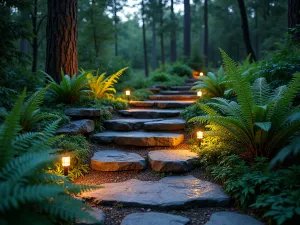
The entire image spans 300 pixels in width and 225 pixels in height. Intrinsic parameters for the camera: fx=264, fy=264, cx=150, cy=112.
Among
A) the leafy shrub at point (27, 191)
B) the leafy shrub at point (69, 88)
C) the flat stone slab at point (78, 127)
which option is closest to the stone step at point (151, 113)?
the leafy shrub at point (69, 88)

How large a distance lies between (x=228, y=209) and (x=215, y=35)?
3023 cm

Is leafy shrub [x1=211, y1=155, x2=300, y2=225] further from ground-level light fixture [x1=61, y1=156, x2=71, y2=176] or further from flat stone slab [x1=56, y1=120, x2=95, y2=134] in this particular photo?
flat stone slab [x1=56, y1=120, x2=95, y2=134]

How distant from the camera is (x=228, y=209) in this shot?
2756 mm

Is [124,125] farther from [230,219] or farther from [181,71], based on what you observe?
[181,71]

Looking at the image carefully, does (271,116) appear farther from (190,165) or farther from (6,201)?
(6,201)

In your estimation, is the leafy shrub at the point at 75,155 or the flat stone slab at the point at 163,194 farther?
the leafy shrub at the point at 75,155

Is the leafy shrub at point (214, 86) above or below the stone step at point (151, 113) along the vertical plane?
above

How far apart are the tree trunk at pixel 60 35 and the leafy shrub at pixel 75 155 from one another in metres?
2.31

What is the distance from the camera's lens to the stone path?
2.76m

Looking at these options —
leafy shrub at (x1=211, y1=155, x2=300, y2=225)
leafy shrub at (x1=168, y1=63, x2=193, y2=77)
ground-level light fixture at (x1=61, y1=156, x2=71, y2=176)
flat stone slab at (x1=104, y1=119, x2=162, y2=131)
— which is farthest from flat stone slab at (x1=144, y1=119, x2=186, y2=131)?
leafy shrub at (x1=168, y1=63, x2=193, y2=77)

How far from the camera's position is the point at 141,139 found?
4336mm

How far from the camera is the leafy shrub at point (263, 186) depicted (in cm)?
221

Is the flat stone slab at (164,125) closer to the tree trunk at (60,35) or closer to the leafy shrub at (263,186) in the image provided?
the leafy shrub at (263,186)

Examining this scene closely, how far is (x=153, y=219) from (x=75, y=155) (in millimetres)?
1562
